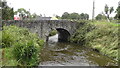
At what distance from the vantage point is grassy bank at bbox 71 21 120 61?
16.1 m

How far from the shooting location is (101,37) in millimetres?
21031

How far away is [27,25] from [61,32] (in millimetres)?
11563

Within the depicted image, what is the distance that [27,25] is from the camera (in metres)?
23.2

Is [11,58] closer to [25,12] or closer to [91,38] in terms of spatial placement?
[91,38]

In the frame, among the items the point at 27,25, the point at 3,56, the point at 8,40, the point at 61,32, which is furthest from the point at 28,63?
the point at 61,32

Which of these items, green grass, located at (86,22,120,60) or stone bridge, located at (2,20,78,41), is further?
stone bridge, located at (2,20,78,41)

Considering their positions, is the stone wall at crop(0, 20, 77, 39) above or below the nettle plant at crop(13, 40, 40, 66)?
above

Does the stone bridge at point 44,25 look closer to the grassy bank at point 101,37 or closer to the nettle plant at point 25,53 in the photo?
the grassy bank at point 101,37

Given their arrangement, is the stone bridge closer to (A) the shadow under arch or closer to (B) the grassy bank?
(A) the shadow under arch

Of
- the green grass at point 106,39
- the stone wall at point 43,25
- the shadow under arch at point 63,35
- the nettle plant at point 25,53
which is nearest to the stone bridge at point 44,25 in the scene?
the stone wall at point 43,25

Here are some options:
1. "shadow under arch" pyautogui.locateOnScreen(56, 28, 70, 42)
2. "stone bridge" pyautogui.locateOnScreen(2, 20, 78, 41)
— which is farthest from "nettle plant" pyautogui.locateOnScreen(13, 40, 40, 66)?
"shadow under arch" pyautogui.locateOnScreen(56, 28, 70, 42)

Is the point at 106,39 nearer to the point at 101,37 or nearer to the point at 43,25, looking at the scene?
the point at 101,37

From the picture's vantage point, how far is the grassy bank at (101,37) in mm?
16148

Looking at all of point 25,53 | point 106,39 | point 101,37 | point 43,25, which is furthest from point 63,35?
point 25,53
